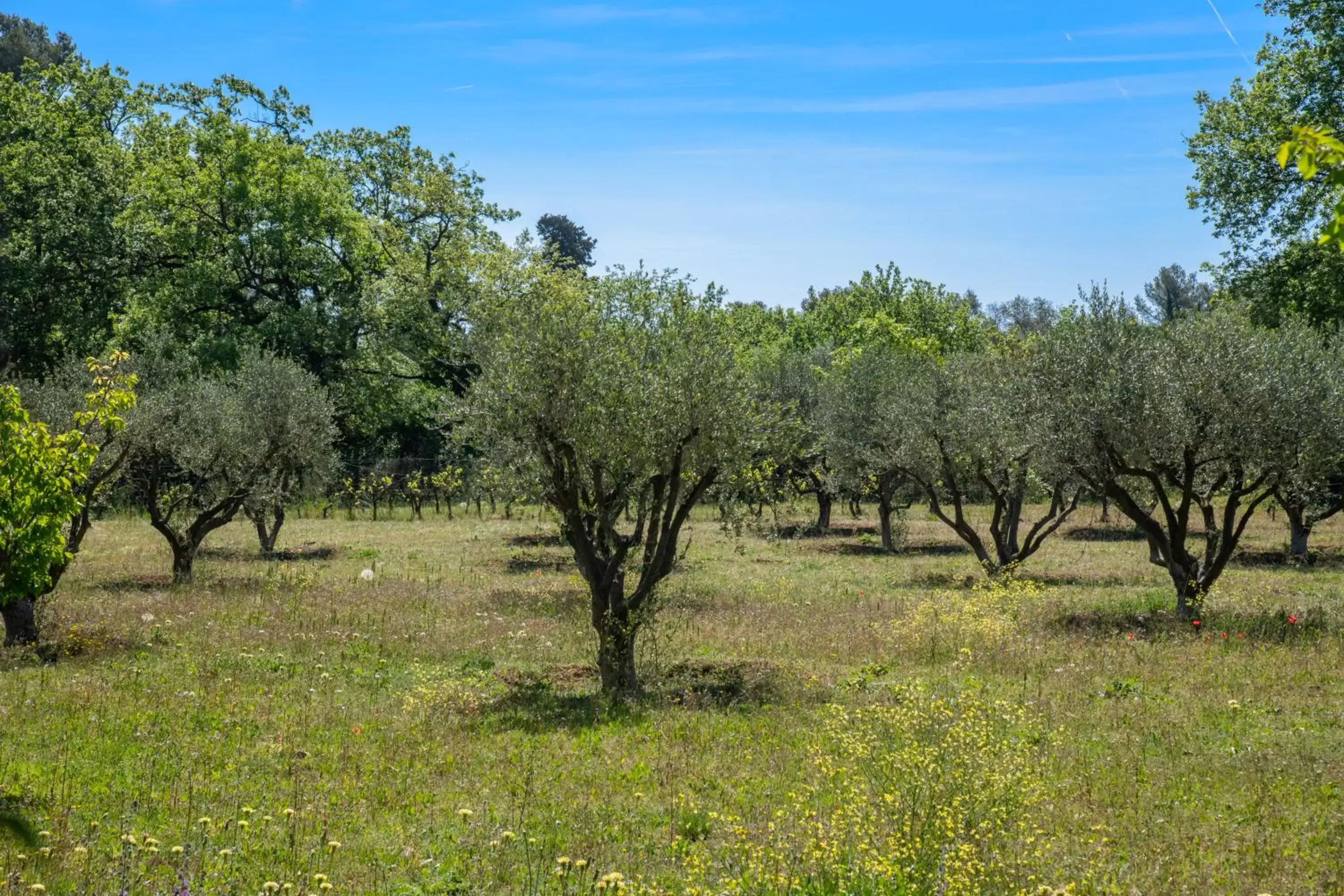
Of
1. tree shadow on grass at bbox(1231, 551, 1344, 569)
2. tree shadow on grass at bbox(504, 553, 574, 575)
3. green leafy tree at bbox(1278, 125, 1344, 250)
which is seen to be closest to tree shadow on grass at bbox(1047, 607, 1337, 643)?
tree shadow on grass at bbox(1231, 551, 1344, 569)

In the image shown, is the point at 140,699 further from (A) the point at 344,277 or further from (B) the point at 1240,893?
(A) the point at 344,277

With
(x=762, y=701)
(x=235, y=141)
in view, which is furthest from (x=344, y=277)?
(x=762, y=701)

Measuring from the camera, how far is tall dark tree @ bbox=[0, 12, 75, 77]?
79.8 m

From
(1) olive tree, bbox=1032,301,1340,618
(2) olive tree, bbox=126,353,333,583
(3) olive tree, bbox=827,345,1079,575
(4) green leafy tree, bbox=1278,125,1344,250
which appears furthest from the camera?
(2) olive tree, bbox=126,353,333,583

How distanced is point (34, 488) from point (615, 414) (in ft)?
24.4

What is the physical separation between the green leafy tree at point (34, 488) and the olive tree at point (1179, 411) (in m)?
17.8

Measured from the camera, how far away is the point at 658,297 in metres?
16.9

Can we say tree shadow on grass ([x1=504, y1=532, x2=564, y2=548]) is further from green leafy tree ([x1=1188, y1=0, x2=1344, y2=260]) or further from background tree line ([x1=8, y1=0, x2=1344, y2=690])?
green leafy tree ([x1=1188, y1=0, x2=1344, y2=260])

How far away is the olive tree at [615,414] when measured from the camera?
599 inches

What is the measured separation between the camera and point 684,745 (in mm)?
12891

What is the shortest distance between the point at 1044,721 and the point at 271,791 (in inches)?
381

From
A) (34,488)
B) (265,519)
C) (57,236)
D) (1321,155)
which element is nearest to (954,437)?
(265,519)

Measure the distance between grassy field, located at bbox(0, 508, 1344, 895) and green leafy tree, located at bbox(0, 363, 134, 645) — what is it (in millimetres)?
2009

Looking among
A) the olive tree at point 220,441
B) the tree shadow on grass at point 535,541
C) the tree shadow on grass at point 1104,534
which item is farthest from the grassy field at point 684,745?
the tree shadow on grass at point 1104,534
